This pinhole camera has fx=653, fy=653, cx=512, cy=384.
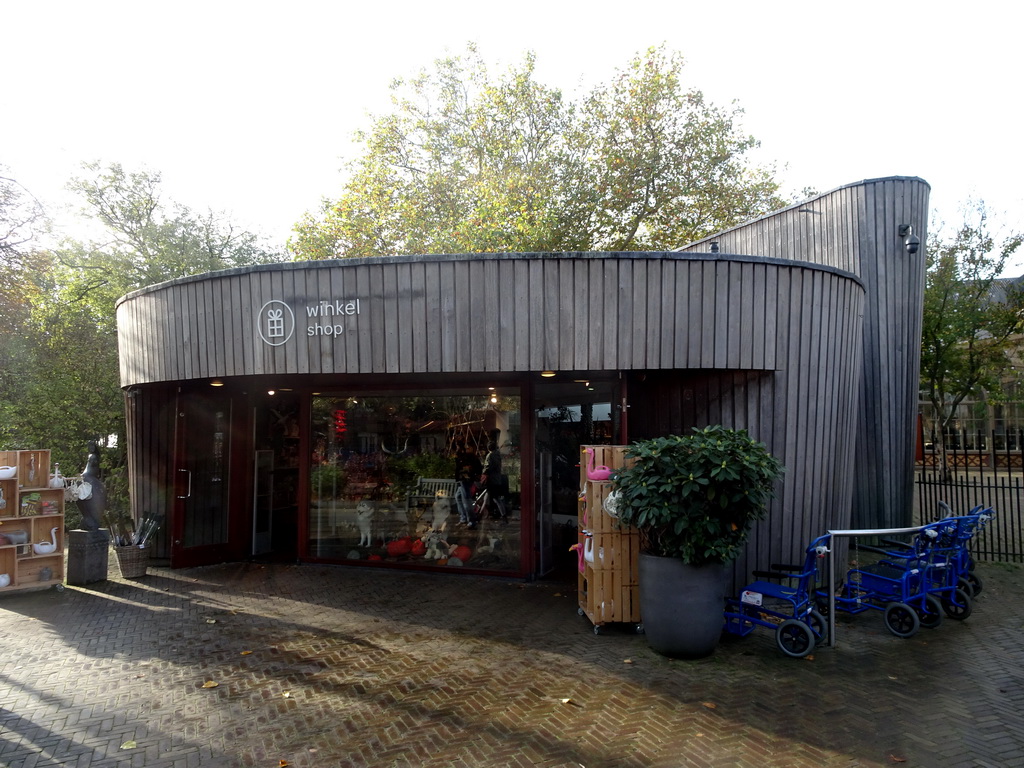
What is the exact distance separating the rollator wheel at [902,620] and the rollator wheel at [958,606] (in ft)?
2.66

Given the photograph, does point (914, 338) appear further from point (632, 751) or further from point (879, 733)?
point (632, 751)

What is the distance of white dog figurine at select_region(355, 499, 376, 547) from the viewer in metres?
9.30

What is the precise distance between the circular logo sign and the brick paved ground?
308cm

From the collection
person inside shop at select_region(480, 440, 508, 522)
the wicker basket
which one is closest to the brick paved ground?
the wicker basket

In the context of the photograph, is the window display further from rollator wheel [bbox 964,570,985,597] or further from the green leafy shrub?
rollator wheel [bbox 964,570,985,597]

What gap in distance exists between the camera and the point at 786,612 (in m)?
6.10

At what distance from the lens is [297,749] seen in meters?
4.09

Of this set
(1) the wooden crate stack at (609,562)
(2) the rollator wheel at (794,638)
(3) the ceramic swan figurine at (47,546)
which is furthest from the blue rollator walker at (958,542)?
(3) the ceramic swan figurine at (47,546)

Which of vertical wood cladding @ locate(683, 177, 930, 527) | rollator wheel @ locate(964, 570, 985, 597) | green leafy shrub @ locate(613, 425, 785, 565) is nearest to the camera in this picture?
green leafy shrub @ locate(613, 425, 785, 565)

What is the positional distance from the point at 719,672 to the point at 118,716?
453 cm

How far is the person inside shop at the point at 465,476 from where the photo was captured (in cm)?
877

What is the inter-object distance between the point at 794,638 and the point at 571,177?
16850 millimetres

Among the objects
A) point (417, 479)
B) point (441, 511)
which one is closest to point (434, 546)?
point (441, 511)

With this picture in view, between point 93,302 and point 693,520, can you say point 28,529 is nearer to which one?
point 693,520
